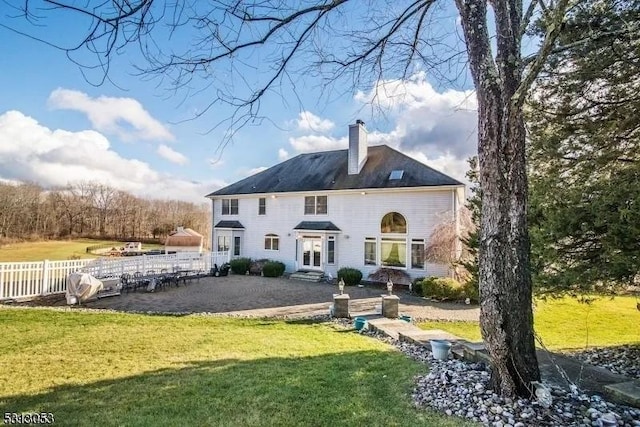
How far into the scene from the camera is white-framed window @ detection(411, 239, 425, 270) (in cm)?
1723

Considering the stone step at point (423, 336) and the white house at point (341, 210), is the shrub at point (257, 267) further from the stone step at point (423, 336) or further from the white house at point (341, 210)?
the stone step at point (423, 336)

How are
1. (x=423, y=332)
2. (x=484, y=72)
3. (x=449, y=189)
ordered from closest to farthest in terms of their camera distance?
(x=484, y=72), (x=423, y=332), (x=449, y=189)

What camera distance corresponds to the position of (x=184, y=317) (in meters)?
9.38

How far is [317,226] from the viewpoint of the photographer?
20.0 meters

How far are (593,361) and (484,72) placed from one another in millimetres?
4891

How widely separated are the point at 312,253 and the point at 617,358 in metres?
15.6

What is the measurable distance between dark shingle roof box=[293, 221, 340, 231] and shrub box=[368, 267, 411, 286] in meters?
3.35

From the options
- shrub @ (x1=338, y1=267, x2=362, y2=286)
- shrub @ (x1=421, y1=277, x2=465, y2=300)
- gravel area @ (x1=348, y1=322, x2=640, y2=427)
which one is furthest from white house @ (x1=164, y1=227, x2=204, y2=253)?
gravel area @ (x1=348, y1=322, x2=640, y2=427)

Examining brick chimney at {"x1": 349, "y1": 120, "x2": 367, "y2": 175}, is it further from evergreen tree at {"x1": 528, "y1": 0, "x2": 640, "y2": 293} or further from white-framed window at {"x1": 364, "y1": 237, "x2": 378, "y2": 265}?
evergreen tree at {"x1": 528, "y1": 0, "x2": 640, "y2": 293}

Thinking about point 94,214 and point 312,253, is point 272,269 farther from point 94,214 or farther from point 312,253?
point 94,214

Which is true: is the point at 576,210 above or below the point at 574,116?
below

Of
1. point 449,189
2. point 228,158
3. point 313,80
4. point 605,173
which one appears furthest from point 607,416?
point 449,189

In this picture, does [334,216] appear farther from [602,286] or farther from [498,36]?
[498,36]

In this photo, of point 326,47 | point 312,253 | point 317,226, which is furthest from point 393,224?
point 326,47
